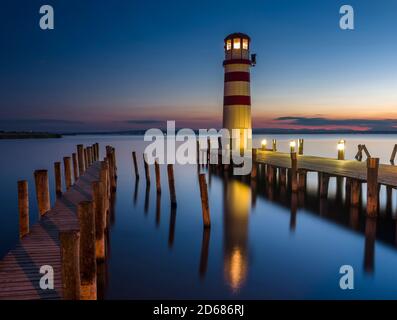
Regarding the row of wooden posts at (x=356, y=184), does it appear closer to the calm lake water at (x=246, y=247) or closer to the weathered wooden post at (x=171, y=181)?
the calm lake water at (x=246, y=247)

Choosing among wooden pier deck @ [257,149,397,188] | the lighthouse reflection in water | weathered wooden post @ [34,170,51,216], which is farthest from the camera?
wooden pier deck @ [257,149,397,188]

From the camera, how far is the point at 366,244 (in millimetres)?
9000

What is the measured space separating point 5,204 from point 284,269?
11.1 metres

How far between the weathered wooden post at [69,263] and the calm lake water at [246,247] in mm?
2380

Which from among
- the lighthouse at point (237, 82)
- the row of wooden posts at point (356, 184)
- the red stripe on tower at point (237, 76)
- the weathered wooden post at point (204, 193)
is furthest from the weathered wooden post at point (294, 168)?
the red stripe on tower at point (237, 76)

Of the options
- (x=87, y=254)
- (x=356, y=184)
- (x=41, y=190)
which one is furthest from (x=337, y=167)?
(x=87, y=254)

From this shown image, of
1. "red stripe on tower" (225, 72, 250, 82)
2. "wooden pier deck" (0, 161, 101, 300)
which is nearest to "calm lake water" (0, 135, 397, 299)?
"wooden pier deck" (0, 161, 101, 300)

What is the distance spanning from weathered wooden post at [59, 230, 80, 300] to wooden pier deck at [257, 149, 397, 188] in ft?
28.3

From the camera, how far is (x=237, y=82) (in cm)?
1958

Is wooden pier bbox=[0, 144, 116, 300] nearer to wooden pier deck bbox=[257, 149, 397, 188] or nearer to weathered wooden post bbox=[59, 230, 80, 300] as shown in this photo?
weathered wooden post bbox=[59, 230, 80, 300]

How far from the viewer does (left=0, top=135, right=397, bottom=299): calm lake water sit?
269 inches

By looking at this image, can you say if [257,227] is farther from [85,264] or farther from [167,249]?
[85,264]
